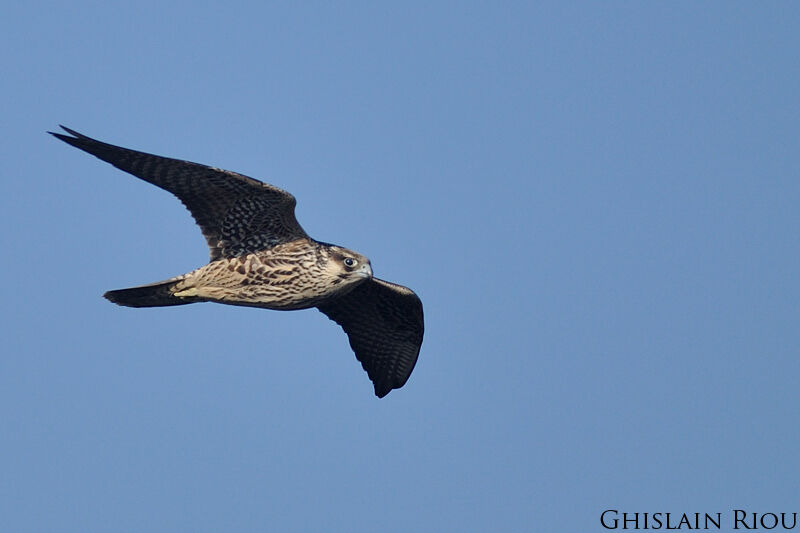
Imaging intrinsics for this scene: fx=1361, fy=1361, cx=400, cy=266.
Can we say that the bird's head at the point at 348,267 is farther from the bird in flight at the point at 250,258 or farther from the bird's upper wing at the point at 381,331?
the bird's upper wing at the point at 381,331

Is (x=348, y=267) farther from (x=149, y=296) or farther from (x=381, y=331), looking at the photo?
(x=381, y=331)

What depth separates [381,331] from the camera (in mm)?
17609

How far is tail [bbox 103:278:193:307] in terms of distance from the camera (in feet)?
50.4

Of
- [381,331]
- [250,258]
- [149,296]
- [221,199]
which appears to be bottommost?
[149,296]

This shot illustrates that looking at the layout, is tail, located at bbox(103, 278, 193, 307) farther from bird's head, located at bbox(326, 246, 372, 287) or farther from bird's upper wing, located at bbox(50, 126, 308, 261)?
bird's head, located at bbox(326, 246, 372, 287)

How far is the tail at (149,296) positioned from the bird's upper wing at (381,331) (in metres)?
2.57

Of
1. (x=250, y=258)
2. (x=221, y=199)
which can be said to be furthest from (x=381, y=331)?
(x=221, y=199)

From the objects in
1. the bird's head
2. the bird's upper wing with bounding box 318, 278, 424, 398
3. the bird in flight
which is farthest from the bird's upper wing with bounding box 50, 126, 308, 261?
the bird's upper wing with bounding box 318, 278, 424, 398

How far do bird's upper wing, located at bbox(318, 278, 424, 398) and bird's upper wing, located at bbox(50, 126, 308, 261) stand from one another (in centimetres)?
213

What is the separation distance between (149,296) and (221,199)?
1.41 meters

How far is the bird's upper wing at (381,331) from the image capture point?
17.3 m

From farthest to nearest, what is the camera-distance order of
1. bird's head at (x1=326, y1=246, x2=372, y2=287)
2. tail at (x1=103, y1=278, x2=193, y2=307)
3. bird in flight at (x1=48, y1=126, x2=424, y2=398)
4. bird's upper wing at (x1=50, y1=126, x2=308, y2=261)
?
tail at (x1=103, y1=278, x2=193, y2=307)
bird's head at (x1=326, y1=246, x2=372, y2=287)
bird in flight at (x1=48, y1=126, x2=424, y2=398)
bird's upper wing at (x1=50, y1=126, x2=308, y2=261)

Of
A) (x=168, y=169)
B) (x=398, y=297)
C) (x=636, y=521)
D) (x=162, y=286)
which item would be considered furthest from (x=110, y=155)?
(x=636, y=521)

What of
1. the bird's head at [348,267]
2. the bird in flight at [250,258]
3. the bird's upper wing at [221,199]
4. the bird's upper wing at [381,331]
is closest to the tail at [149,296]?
the bird in flight at [250,258]
